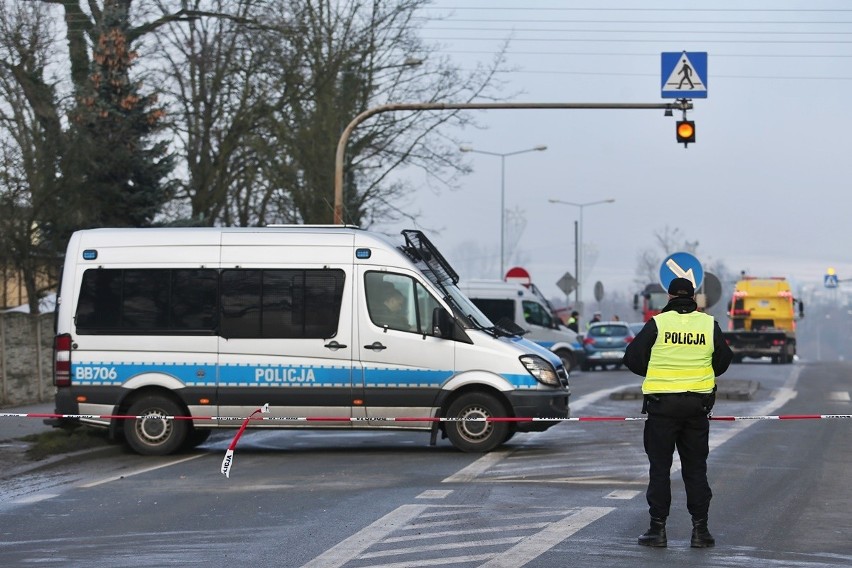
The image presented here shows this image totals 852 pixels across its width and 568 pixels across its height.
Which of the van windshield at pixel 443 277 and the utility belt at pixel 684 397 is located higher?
the van windshield at pixel 443 277

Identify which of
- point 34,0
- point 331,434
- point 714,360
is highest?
point 34,0

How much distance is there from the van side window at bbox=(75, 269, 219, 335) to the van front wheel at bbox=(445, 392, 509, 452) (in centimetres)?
287

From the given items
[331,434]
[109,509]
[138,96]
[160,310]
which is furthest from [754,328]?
[109,509]

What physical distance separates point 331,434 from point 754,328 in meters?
34.3

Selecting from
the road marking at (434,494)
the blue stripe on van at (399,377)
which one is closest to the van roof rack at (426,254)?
the blue stripe on van at (399,377)

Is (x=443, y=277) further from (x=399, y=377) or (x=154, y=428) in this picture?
(x=154, y=428)

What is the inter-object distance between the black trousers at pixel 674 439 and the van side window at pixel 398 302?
6.32 meters

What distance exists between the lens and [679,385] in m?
8.98

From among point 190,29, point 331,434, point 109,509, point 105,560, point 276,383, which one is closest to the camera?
point 105,560

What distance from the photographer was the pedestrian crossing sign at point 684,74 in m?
21.5

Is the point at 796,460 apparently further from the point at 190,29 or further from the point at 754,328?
the point at 754,328

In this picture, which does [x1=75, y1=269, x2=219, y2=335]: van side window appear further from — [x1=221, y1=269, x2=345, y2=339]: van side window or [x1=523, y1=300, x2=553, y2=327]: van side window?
[x1=523, y1=300, x2=553, y2=327]: van side window

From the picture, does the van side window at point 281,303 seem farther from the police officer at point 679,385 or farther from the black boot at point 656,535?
the black boot at point 656,535

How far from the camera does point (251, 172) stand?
33.6m
